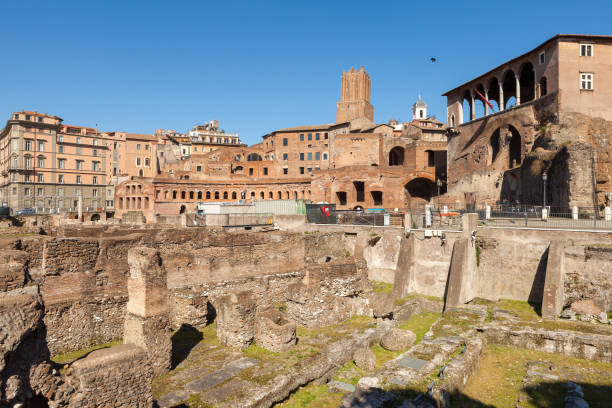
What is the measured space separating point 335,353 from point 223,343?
3.21 meters

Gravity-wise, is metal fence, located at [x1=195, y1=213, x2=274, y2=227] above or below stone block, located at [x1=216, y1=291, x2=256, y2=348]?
above

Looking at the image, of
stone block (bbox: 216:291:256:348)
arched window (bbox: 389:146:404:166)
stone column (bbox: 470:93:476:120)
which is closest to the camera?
stone block (bbox: 216:291:256:348)

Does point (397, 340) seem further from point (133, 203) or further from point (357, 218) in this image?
point (133, 203)

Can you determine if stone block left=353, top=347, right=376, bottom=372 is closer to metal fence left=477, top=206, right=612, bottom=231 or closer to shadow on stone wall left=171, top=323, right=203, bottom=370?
shadow on stone wall left=171, top=323, right=203, bottom=370

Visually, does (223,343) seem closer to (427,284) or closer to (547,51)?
(427,284)

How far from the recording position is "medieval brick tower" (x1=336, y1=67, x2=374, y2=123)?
6506 centimetres

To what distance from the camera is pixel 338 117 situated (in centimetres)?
6625

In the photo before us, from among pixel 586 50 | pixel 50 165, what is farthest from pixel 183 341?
pixel 50 165

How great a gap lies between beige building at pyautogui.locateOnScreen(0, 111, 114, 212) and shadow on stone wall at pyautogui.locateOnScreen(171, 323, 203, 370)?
161 ft

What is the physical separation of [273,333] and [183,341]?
2862 millimetres

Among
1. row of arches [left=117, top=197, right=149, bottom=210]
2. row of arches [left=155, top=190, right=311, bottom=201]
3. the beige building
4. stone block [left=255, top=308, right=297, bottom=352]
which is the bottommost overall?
stone block [left=255, top=308, right=297, bottom=352]

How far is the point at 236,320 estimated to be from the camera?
10875mm

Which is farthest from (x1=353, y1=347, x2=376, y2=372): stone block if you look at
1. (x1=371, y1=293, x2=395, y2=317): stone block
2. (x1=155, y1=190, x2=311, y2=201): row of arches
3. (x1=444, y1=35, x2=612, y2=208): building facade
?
(x1=155, y1=190, x2=311, y2=201): row of arches

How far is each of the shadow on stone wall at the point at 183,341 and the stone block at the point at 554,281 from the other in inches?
462
